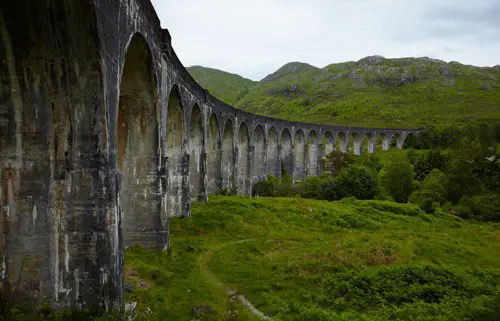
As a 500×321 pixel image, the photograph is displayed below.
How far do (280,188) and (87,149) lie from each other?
104 ft

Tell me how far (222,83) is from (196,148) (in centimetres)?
16024

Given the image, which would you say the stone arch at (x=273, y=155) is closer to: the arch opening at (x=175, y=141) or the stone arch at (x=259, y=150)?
the stone arch at (x=259, y=150)

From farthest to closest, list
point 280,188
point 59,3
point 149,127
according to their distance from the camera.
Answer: point 280,188 → point 149,127 → point 59,3

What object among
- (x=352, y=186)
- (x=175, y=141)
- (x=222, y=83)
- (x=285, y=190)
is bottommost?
(x=285, y=190)

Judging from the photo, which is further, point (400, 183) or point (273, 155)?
point (273, 155)

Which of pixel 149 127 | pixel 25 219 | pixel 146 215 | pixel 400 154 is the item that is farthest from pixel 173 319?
pixel 400 154

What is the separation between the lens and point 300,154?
5469 centimetres

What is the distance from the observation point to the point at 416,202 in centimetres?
3547

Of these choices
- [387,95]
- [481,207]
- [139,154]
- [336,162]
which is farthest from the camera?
[387,95]

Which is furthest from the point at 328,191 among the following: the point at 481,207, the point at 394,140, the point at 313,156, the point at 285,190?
the point at 394,140

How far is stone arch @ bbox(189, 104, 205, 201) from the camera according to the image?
24.0 meters

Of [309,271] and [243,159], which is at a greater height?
[243,159]

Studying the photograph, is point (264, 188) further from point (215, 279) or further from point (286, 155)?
point (215, 279)

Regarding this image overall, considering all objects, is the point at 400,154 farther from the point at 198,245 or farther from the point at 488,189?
the point at 198,245
